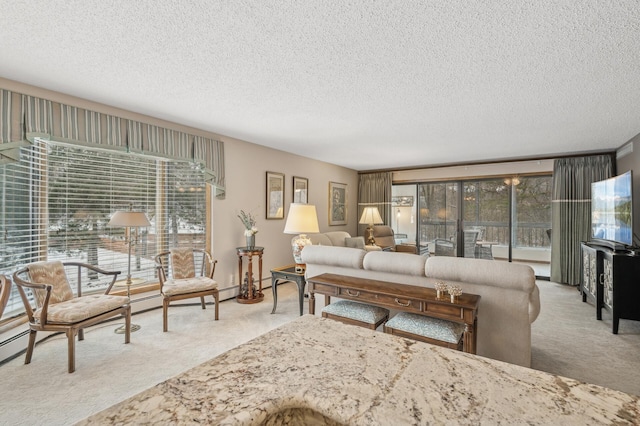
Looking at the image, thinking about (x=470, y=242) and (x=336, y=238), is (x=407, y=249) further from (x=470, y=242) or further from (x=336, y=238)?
(x=336, y=238)

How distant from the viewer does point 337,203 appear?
7090mm

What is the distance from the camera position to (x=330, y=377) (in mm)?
801

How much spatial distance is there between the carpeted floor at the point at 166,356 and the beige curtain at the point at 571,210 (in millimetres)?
1735

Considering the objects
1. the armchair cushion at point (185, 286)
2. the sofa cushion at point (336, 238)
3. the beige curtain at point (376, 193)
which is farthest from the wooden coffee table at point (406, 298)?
the beige curtain at point (376, 193)

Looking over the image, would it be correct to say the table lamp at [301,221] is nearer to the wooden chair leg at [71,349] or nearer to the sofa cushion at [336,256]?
the sofa cushion at [336,256]

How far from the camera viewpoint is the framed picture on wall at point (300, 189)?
229 inches

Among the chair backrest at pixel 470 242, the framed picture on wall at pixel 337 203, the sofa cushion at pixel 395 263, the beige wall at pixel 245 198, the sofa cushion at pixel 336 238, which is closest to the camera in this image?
the sofa cushion at pixel 395 263

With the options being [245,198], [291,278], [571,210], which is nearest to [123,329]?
[291,278]

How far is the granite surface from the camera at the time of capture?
641 mm

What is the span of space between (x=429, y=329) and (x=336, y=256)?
115 cm

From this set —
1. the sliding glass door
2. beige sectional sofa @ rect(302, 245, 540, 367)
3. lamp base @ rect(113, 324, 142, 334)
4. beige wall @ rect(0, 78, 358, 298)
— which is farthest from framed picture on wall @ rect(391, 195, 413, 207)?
lamp base @ rect(113, 324, 142, 334)

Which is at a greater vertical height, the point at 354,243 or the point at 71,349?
the point at 354,243

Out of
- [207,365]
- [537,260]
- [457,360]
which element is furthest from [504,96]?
[537,260]

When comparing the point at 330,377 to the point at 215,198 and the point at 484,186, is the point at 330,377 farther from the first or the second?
the point at 484,186
